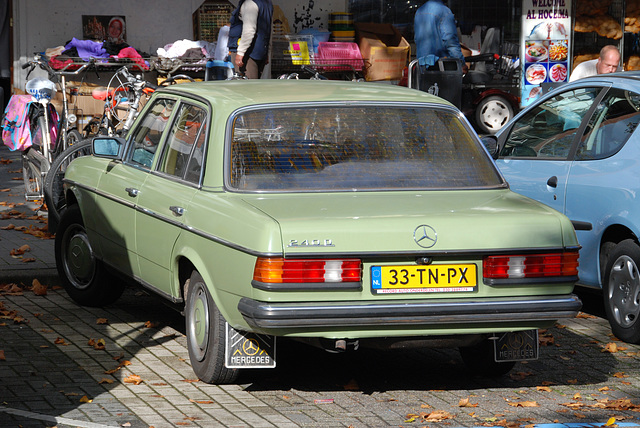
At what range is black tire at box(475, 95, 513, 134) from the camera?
56.7 ft

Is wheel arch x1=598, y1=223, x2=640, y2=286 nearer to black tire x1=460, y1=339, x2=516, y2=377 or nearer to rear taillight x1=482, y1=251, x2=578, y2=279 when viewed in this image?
black tire x1=460, y1=339, x2=516, y2=377

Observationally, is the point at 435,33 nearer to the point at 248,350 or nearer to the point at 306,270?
the point at 248,350

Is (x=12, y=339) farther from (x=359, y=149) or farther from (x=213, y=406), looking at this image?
(x=359, y=149)

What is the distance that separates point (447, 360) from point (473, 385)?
588mm

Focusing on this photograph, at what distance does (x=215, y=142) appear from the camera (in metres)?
6.25

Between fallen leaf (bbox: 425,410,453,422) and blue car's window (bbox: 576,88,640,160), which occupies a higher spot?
blue car's window (bbox: 576,88,640,160)

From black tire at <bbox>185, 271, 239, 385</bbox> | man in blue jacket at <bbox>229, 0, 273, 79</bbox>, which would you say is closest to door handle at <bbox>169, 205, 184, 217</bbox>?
black tire at <bbox>185, 271, 239, 385</bbox>

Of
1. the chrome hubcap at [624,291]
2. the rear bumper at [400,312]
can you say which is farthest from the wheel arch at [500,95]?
the rear bumper at [400,312]

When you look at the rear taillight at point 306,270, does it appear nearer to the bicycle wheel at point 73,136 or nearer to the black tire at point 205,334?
the black tire at point 205,334

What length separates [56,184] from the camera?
35.5 ft

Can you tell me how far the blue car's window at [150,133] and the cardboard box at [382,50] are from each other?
9.81m

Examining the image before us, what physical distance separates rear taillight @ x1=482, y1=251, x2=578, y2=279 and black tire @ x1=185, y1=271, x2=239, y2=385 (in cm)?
142

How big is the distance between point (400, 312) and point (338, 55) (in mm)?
11728

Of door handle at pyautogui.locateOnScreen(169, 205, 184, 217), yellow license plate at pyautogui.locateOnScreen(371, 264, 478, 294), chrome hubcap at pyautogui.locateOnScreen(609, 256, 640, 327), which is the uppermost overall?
door handle at pyautogui.locateOnScreen(169, 205, 184, 217)
